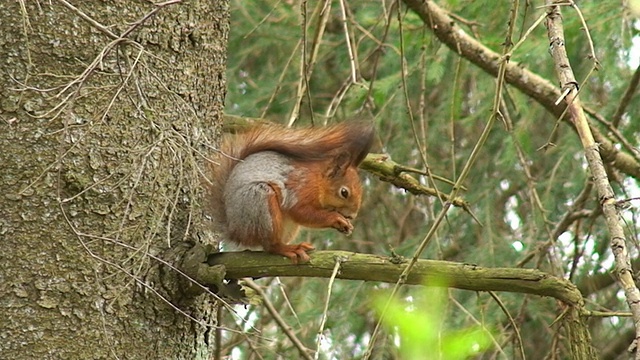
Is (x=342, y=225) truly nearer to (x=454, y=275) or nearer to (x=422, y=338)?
(x=454, y=275)

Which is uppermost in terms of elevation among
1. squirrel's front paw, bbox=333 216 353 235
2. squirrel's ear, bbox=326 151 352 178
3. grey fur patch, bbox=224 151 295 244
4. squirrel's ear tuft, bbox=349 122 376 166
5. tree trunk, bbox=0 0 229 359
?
squirrel's ear tuft, bbox=349 122 376 166

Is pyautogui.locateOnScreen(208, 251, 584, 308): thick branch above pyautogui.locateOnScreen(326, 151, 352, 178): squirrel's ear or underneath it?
underneath

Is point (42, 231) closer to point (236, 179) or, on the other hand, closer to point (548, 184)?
point (236, 179)

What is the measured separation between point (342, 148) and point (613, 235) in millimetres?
904

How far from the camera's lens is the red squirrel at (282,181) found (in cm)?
225

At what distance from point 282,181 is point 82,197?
56 cm

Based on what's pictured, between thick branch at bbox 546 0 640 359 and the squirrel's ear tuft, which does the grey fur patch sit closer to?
the squirrel's ear tuft

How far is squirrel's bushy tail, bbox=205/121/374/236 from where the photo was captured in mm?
2293

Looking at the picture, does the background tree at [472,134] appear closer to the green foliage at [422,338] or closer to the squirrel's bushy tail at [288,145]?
the squirrel's bushy tail at [288,145]

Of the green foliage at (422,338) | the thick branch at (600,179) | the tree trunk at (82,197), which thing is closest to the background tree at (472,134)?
the tree trunk at (82,197)

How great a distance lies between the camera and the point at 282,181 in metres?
2.32

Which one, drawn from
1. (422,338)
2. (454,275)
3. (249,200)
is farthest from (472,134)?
(422,338)

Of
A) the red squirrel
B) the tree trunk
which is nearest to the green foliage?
the tree trunk

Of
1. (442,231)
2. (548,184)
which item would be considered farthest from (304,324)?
(548,184)
